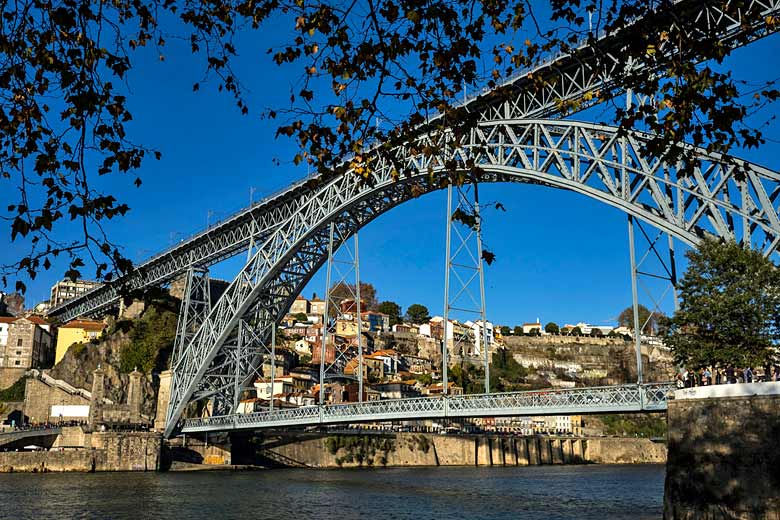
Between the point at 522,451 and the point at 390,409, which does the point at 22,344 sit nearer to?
the point at 522,451

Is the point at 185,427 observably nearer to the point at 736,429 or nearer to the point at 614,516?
the point at 614,516

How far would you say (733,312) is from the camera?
18.0 meters

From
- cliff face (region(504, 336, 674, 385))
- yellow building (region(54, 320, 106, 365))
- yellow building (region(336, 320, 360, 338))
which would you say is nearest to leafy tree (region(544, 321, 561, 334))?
cliff face (region(504, 336, 674, 385))

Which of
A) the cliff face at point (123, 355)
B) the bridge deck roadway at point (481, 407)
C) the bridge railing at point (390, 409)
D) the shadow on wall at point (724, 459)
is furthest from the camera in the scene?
the cliff face at point (123, 355)

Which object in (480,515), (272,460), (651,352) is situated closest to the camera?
(480,515)

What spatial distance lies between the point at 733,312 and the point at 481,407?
9.62 m

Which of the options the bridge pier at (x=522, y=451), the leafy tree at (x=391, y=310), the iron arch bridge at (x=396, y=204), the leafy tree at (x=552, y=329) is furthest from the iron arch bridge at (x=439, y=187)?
the leafy tree at (x=552, y=329)

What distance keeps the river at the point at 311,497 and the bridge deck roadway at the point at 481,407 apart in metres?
2.59

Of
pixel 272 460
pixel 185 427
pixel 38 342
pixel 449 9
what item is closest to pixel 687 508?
pixel 449 9

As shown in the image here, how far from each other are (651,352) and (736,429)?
81.0 m

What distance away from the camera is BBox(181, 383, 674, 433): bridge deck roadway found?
805 inches

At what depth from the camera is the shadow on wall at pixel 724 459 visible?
12.9 metres

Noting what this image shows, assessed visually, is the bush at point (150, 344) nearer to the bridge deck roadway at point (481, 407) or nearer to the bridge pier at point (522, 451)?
the bridge deck roadway at point (481, 407)

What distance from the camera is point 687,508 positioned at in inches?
557
